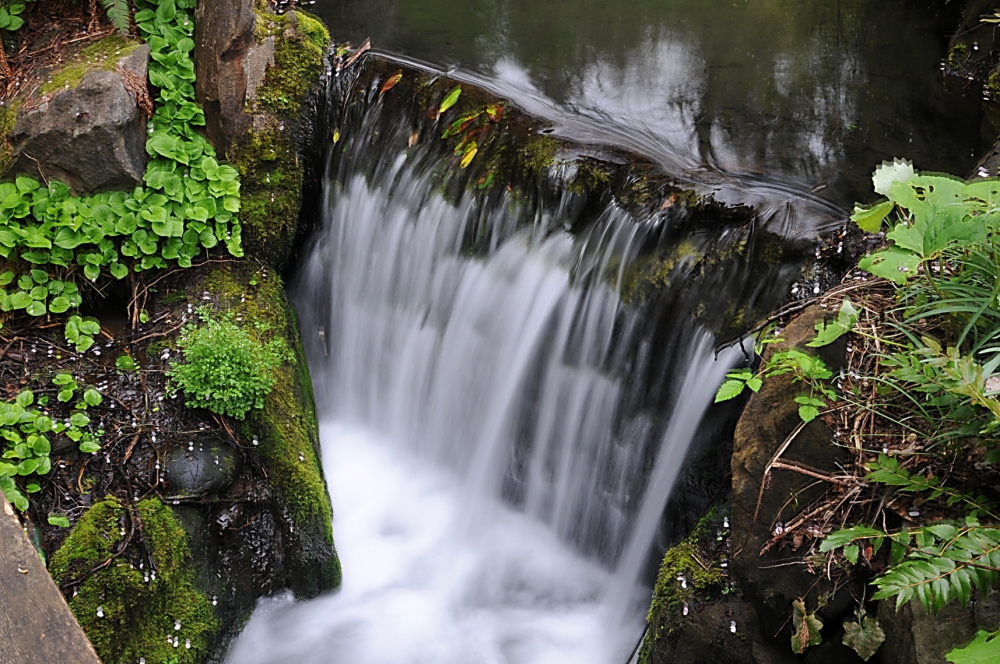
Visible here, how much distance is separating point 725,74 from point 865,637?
4.24 metres

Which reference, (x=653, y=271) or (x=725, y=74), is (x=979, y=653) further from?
(x=725, y=74)

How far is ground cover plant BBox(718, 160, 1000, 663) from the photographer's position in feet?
6.89

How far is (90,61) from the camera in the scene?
14.5 ft

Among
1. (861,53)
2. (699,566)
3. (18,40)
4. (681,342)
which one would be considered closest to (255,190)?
(18,40)

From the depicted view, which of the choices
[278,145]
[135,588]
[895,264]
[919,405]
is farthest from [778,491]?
[278,145]

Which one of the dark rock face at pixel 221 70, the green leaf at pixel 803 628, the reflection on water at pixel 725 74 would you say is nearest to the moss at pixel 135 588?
the dark rock face at pixel 221 70

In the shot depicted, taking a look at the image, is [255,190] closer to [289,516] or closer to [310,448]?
[310,448]

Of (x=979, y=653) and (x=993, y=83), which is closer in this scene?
(x=979, y=653)

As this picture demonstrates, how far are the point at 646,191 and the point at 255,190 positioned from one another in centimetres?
244

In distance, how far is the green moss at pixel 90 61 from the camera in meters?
4.28

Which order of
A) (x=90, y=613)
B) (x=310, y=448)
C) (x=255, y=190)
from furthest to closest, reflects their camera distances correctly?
(x=255, y=190)
(x=310, y=448)
(x=90, y=613)

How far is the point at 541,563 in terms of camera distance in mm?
4410

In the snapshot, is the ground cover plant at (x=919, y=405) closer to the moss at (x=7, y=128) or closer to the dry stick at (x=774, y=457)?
the dry stick at (x=774, y=457)

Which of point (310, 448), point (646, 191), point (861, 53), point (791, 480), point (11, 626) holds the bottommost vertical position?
point (310, 448)
